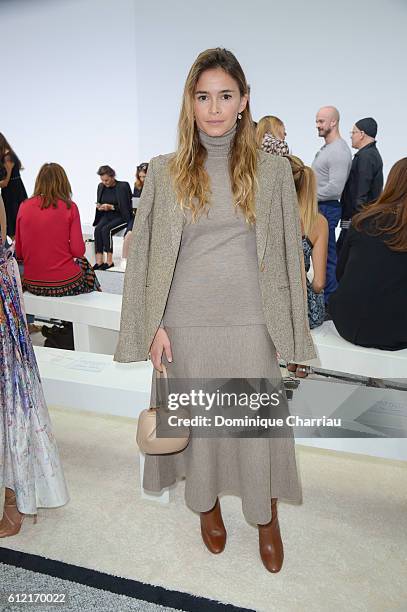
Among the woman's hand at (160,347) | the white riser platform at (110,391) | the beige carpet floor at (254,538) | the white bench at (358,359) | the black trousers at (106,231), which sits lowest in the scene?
the black trousers at (106,231)

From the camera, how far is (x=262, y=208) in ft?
6.86

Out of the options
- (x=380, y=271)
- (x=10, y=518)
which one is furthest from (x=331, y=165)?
(x=10, y=518)

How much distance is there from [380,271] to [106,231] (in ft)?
16.9

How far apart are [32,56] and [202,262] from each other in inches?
350

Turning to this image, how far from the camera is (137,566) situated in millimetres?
2420

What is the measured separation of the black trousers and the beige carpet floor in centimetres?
467

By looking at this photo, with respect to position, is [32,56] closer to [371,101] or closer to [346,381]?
[371,101]

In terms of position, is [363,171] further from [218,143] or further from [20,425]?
[20,425]

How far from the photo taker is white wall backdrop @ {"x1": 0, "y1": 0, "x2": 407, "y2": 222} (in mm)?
7688

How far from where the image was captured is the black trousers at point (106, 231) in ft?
25.1

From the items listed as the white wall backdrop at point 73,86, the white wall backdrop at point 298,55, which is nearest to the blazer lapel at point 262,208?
the white wall backdrop at point 298,55

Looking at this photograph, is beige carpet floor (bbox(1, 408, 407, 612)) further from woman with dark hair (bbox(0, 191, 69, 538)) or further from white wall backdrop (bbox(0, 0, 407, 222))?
white wall backdrop (bbox(0, 0, 407, 222))

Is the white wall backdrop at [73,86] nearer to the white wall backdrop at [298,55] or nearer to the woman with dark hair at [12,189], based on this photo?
the white wall backdrop at [298,55]

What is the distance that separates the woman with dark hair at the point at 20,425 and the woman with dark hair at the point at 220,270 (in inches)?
18.8
